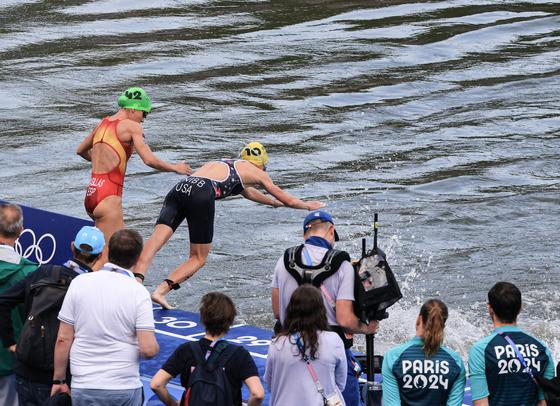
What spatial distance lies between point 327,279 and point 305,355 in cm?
100

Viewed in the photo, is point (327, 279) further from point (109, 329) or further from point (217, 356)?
point (109, 329)

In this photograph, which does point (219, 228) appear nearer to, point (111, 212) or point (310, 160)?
point (310, 160)

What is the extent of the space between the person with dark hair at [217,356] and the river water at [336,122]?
524 cm

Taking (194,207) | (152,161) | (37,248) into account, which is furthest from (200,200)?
(37,248)

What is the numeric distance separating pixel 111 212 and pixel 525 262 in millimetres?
6126

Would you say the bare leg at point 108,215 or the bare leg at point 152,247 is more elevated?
the bare leg at point 108,215

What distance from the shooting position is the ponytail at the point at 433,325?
6.48 metres

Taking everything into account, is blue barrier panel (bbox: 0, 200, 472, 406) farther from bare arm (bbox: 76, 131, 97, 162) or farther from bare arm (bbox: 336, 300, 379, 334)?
bare arm (bbox: 336, 300, 379, 334)

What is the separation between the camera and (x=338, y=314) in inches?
296

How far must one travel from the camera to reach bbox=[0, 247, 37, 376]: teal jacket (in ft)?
23.9

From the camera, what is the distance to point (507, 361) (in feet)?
21.4

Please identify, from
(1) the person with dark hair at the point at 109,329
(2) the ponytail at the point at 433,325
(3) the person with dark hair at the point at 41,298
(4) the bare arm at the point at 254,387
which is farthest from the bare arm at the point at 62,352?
(2) the ponytail at the point at 433,325

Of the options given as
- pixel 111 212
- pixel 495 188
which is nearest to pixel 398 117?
pixel 495 188

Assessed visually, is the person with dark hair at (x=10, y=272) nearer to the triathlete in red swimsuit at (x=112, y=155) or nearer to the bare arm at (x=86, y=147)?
the triathlete in red swimsuit at (x=112, y=155)
